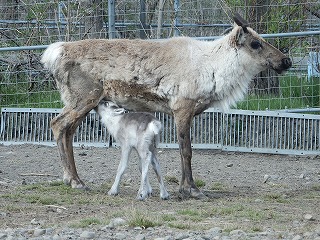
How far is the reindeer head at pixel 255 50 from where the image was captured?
9792 mm

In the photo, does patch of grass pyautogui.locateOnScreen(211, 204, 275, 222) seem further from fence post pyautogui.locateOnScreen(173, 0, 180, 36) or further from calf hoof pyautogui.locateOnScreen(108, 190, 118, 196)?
fence post pyautogui.locateOnScreen(173, 0, 180, 36)

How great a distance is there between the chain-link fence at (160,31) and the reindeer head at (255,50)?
2.68 meters

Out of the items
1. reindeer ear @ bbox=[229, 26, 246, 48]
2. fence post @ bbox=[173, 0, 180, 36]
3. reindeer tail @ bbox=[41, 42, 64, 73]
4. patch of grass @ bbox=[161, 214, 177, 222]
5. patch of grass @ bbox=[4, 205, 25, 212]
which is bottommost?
patch of grass @ bbox=[4, 205, 25, 212]

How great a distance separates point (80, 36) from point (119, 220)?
761cm

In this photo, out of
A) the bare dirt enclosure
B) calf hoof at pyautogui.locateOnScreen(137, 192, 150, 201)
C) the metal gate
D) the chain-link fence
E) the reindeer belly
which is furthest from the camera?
the chain-link fence

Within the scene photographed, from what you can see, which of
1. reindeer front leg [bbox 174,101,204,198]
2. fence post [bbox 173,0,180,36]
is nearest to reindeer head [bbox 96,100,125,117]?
reindeer front leg [bbox 174,101,204,198]

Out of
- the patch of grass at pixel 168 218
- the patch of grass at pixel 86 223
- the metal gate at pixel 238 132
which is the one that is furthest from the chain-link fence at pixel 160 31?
the patch of grass at pixel 86 223

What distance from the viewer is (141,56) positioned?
32.1 feet

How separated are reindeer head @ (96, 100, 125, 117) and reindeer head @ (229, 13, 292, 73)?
59.6 inches

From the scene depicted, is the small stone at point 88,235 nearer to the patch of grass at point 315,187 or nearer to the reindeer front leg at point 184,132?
the reindeer front leg at point 184,132

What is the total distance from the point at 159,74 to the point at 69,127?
1.23m

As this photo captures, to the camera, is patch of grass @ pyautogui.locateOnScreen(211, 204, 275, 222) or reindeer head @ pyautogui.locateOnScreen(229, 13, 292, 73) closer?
patch of grass @ pyautogui.locateOnScreen(211, 204, 275, 222)

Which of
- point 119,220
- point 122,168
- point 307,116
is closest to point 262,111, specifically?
point 307,116

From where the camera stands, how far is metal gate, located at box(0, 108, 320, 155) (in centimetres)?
1242
